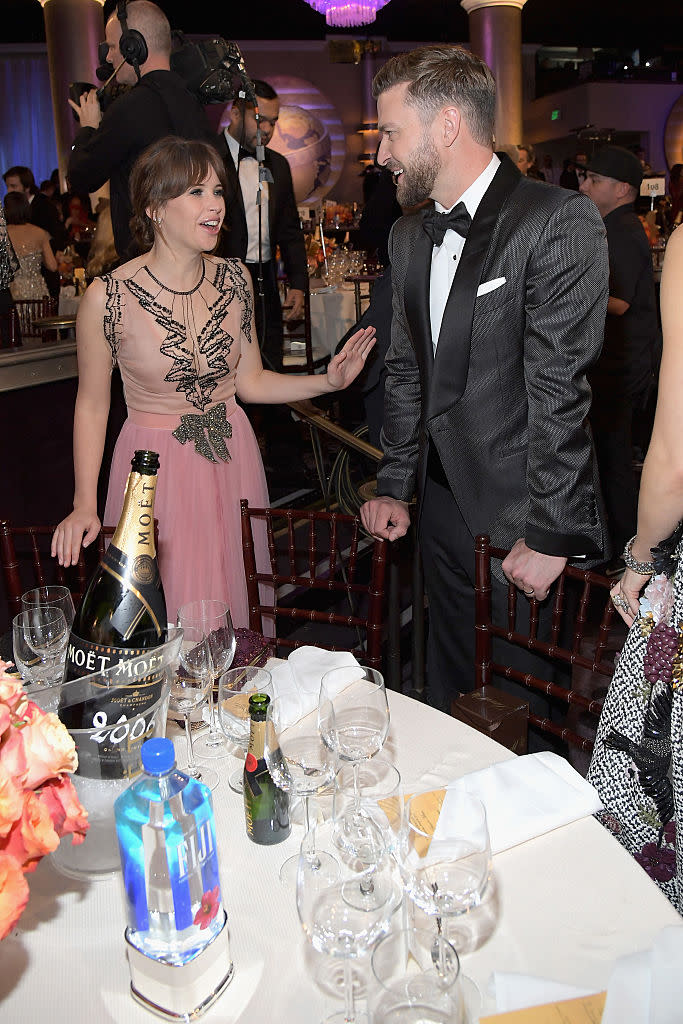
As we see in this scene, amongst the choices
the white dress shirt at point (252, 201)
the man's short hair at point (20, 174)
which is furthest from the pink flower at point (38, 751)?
the man's short hair at point (20, 174)

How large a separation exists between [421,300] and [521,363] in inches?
12.5

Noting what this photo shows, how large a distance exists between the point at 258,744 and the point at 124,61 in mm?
3040

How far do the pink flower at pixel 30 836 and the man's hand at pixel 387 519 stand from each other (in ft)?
5.01

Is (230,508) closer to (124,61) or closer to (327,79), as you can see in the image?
(124,61)

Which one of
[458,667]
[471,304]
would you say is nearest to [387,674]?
[458,667]

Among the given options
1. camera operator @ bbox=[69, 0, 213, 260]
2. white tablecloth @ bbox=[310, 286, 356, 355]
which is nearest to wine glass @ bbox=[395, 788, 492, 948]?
camera operator @ bbox=[69, 0, 213, 260]

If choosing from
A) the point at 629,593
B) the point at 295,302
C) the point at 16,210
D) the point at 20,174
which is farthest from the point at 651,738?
the point at 20,174

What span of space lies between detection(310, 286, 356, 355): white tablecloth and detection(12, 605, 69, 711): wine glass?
185 inches

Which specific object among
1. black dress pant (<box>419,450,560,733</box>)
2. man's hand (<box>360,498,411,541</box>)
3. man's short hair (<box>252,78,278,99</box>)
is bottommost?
black dress pant (<box>419,450,560,733</box>)

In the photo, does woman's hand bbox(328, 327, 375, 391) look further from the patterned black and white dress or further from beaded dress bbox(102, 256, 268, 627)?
the patterned black and white dress

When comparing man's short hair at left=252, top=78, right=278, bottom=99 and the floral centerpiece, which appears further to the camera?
man's short hair at left=252, top=78, right=278, bottom=99

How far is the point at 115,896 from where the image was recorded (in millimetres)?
1068

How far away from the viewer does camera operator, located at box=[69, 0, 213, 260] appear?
3.16 m

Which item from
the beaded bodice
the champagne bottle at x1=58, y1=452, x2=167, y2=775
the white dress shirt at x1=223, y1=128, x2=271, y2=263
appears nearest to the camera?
the champagne bottle at x1=58, y1=452, x2=167, y2=775
